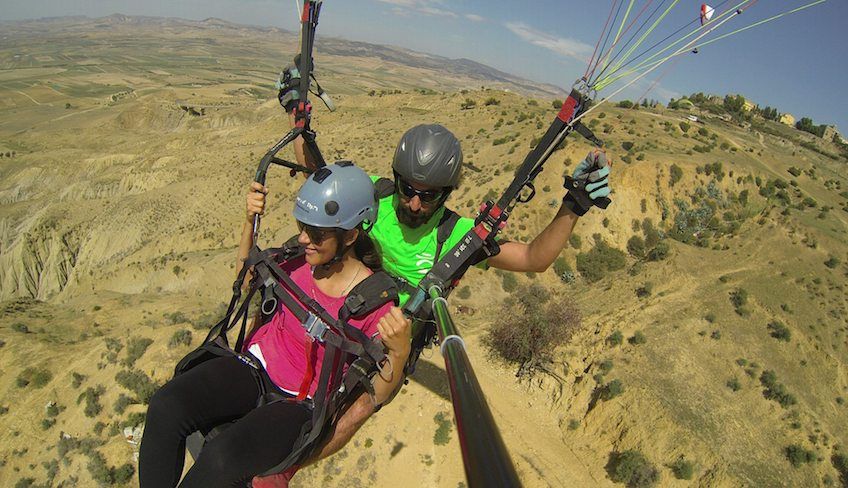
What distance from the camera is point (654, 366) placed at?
1311 cm

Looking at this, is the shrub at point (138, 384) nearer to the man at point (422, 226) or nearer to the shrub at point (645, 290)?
the man at point (422, 226)

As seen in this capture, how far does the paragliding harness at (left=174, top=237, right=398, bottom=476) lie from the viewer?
3.82 metres

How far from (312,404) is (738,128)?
55817 mm

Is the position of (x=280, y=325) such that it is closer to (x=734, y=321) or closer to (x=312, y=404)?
(x=312, y=404)

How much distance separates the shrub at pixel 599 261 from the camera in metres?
20.5

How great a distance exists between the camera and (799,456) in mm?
10992

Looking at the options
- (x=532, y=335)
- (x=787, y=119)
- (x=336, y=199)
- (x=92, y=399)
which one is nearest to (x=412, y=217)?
(x=336, y=199)

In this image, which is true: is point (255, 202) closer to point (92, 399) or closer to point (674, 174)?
point (92, 399)

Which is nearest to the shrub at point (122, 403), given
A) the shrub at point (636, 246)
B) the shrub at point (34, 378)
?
the shrub at point (34, 378)

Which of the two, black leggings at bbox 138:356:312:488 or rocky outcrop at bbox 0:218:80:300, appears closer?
black leggings at bbox 138:356:312:488

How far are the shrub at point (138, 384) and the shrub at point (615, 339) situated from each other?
45.1ft

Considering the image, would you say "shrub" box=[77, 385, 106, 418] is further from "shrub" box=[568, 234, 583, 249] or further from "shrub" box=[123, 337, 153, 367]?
"shrub" box=[568, 234, 583, 249]

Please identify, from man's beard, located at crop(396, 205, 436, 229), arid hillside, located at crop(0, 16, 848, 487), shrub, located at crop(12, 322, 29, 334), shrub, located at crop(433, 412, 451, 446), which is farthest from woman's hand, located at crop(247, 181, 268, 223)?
shrub, located at crop(12, 322, 29, 334)

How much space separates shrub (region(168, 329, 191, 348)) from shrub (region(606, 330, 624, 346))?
13241mm
